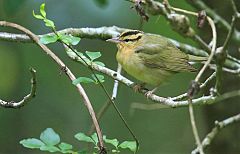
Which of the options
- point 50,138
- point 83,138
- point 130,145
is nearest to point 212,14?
point 130,145

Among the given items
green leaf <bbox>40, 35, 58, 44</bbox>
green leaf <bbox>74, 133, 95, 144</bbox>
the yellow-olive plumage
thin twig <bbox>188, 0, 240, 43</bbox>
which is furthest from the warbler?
green leaf <bbox>74, 133, 95, 144</bbox>

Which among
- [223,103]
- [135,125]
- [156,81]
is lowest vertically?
[135,125]

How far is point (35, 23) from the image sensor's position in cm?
657

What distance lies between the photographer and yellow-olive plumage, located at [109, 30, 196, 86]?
458 cm

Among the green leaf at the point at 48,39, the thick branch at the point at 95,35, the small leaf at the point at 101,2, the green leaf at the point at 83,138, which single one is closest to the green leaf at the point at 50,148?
the green leaf at the point at 83,138

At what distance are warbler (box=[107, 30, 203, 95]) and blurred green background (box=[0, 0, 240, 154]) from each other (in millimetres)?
712

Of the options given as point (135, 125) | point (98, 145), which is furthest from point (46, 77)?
point (98, 145)

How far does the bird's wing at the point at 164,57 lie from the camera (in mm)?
4578

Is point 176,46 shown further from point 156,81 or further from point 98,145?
point 98,145

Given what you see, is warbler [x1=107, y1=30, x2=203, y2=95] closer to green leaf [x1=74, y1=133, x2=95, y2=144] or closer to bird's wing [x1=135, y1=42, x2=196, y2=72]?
bird's wing [x1=135, y1=42, x2=196, y2=72]

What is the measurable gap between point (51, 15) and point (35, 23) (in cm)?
22

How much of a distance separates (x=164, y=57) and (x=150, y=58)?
0.36 feet

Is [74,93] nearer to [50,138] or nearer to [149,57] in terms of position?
[149,57]

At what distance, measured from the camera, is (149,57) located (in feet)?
15.5
